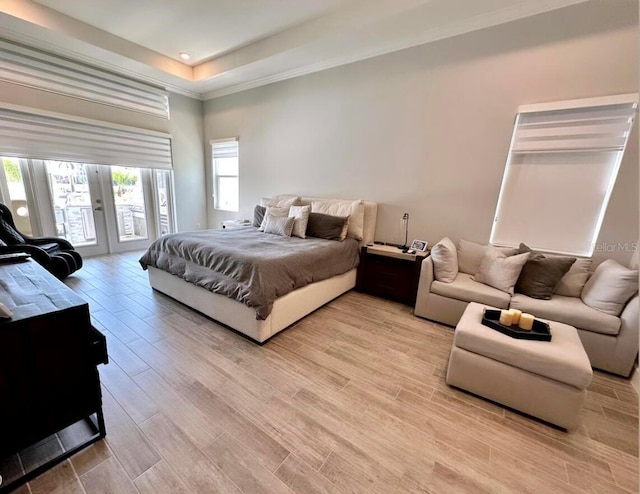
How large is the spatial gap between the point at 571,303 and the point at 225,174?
5.69 meters

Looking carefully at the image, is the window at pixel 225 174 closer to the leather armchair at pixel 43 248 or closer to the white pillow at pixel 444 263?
the leather armchair at pixel 43 248

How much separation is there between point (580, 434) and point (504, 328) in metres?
0.70

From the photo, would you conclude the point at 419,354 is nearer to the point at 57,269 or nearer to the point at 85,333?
the point at 85,333

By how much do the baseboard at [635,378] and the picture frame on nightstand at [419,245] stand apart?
196cm

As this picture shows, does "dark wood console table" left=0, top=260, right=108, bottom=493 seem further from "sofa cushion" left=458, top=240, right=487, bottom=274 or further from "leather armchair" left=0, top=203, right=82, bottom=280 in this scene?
"sofa cushion" left=458, top=240, right=487, bottom=274

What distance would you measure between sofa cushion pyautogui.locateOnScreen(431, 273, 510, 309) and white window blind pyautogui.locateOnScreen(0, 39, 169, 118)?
560 centimetres

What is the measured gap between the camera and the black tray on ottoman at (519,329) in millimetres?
1781

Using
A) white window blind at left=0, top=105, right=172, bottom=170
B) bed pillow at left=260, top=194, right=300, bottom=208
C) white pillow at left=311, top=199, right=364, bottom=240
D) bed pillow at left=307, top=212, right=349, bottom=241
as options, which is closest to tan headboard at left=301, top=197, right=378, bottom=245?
white pillow at left=311, top=199, right=364, bottom=240

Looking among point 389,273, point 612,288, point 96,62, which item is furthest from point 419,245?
point 96,62

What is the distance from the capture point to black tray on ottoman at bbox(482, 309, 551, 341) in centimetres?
178

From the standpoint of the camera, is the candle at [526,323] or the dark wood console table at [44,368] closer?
the dark wood console table at [44,368]

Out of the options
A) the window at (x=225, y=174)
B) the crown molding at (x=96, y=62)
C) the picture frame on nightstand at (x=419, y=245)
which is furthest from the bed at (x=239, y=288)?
the crown molding at (x=96, y=62)

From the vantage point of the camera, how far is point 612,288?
2207 millimetres

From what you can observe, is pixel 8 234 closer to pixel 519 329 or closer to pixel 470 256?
pixel 519 329
